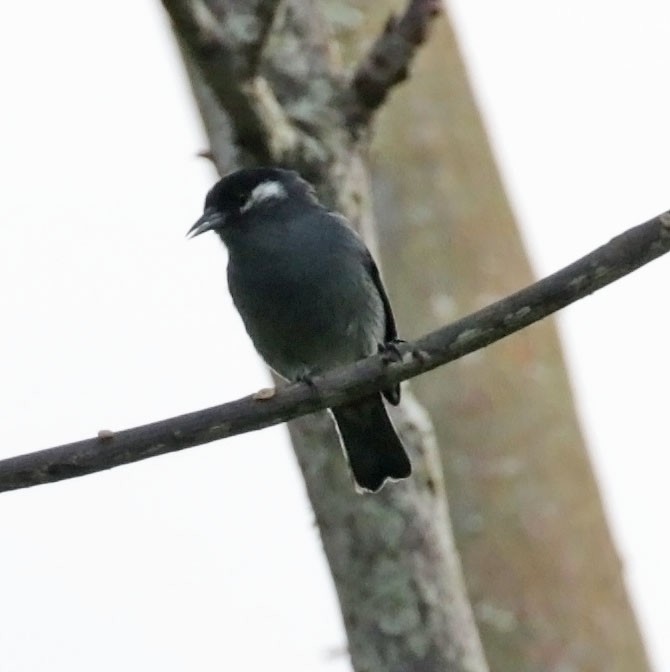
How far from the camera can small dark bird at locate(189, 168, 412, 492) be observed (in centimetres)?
506

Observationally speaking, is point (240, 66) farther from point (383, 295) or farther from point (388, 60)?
point (383, 295)

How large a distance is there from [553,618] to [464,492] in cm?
56

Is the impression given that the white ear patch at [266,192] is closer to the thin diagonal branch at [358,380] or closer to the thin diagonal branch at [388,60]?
the thin diagonal branch at [388,60]

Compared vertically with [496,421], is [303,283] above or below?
above

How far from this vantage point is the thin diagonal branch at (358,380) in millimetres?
3572

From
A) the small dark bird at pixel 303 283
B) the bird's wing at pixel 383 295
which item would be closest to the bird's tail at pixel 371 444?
the small dark bird at pixel 303 283

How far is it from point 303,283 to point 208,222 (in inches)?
17.2

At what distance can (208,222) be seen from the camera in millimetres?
5285

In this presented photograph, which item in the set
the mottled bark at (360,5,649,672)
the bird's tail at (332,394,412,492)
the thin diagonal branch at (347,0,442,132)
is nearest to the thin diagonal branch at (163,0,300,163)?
the thin diagonal branch at (347,0,442,132)

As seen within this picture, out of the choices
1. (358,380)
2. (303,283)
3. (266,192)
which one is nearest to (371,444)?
(303,283)

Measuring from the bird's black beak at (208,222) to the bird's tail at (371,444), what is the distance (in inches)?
28.4

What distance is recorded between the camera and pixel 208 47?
457cm

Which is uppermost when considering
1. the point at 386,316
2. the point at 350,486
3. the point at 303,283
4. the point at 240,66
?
the point at 240,66

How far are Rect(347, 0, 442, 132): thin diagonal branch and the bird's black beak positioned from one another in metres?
0.52
